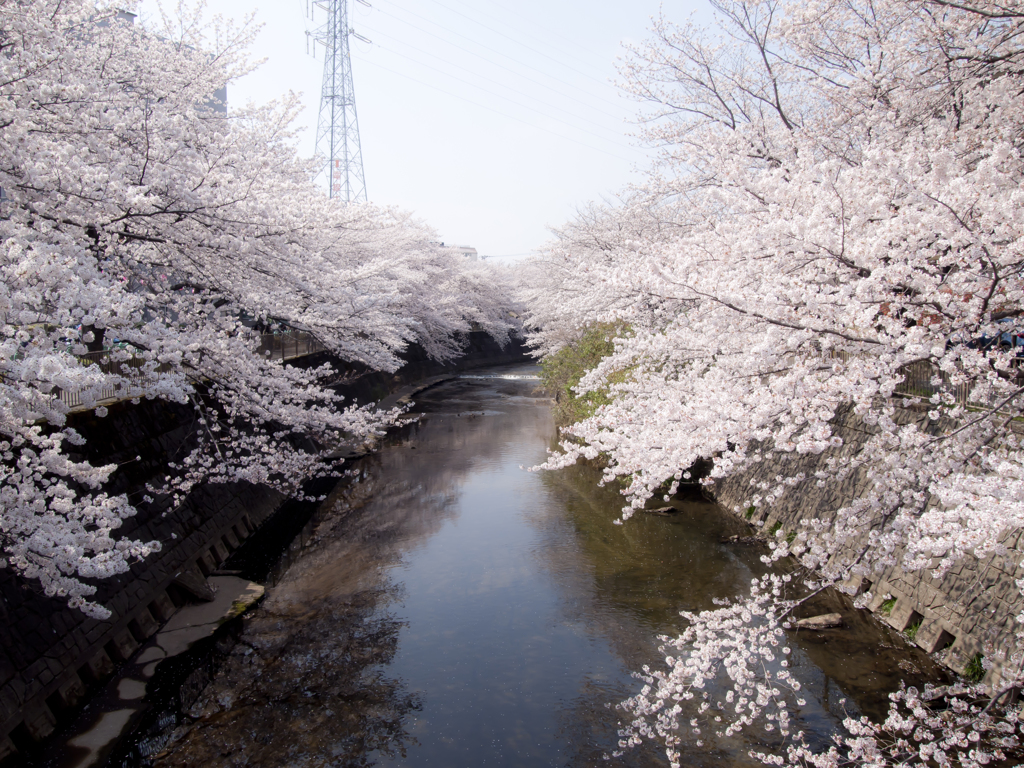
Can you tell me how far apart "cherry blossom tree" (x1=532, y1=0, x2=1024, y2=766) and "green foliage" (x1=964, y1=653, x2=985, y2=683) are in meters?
0.37

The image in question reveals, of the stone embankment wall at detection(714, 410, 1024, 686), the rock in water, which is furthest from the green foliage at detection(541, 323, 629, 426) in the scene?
the rock in water

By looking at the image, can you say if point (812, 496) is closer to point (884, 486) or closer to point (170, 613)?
point (884, 486)

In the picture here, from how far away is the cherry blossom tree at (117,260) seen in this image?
14.1 feet

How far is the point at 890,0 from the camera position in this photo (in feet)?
21.2

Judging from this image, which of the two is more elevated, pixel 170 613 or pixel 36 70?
A: pixel 36 70

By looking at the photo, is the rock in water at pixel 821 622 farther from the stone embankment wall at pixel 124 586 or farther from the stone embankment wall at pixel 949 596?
the stone embankment wall at pixel 124 586

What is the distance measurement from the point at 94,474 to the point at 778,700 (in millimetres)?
7065

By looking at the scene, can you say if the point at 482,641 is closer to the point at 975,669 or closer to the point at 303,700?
the point at 303,700

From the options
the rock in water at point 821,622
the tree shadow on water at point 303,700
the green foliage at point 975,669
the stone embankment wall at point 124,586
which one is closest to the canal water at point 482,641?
the tree shadow on water at point 303,700

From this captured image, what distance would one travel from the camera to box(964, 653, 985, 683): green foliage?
20.4 ft

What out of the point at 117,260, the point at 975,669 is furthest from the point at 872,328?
the point at 117,260

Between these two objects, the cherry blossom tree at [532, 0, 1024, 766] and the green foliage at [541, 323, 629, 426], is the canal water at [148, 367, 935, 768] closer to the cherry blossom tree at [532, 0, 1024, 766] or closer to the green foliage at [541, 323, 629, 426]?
the cherry blossom tree at [532, 0, 1024, 766]

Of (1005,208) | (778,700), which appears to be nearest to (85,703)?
(778,700)

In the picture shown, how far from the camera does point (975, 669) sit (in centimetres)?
630
